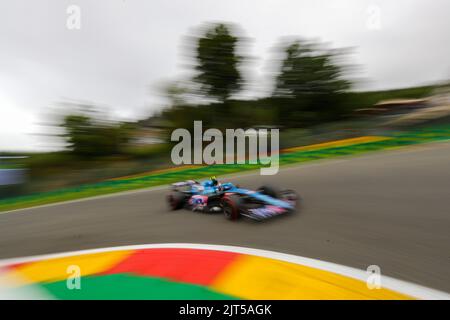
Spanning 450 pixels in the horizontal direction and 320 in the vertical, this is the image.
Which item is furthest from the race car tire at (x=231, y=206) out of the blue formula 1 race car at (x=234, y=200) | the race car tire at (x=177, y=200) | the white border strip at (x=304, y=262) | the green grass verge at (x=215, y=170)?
the green grass verge at (x=215, y=170)

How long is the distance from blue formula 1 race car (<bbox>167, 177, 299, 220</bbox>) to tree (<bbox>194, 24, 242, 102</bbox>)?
1415cm

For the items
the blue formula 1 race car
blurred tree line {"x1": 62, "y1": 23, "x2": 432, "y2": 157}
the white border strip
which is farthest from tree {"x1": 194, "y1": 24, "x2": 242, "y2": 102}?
the white border strip

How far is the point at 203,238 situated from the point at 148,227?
4.32 feet

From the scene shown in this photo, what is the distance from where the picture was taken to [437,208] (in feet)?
11.4

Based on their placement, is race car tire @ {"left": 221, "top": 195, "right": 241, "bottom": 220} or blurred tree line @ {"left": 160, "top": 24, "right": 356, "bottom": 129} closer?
race car tire @ {"left": 221, "top": 195, "right": 241, "bottom": 220}

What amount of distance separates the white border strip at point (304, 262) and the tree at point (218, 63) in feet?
53.6

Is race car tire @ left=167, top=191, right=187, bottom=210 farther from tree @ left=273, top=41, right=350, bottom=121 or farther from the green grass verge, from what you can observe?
tree @ left=273, top=41, right=350, bottom=121

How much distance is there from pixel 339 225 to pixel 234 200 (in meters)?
1.50

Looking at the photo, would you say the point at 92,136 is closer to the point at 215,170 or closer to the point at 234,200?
the point at 215,170

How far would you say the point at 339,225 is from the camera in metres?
3.42

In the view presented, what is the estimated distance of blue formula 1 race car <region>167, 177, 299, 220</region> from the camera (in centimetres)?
388

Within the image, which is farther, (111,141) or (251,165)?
(111,141)

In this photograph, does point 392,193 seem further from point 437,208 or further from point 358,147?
point 358,147
